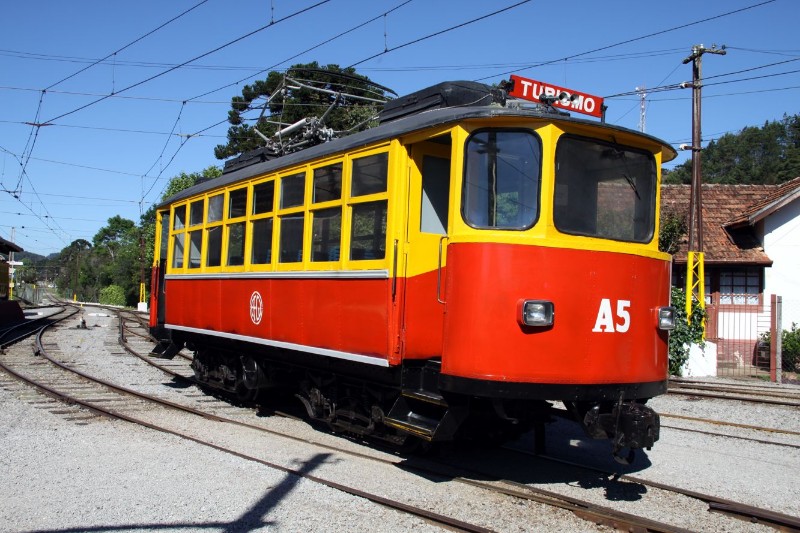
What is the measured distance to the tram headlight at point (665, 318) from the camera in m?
5.86

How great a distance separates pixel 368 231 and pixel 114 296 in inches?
3042

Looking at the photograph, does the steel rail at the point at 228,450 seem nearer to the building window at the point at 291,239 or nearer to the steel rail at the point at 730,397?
the building window at the point at 291,239

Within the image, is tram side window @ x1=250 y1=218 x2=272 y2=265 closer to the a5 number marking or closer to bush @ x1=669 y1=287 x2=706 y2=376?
the a5 number marking

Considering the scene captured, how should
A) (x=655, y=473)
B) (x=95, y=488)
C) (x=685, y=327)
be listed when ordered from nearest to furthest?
1. (x=95, y=488)
2. (x=655, y=473)
3. (x=685, y=327)

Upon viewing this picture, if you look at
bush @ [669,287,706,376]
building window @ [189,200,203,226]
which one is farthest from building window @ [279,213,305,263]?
bush @ [669,287,706,376]

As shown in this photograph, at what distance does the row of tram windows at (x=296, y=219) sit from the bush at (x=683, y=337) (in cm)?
990

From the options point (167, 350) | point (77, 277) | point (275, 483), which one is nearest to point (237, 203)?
point (167, 350)

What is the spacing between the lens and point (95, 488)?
575 centimetres

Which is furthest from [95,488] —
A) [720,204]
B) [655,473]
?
[720,204]

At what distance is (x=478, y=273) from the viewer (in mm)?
5414

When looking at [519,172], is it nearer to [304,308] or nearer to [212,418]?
[304,308]

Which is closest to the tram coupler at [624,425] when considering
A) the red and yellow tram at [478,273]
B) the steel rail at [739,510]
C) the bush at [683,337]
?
the red and yellow tram at [478,273]

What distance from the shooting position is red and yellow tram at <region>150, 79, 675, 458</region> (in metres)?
5.37

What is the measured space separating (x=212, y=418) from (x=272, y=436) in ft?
4.56
